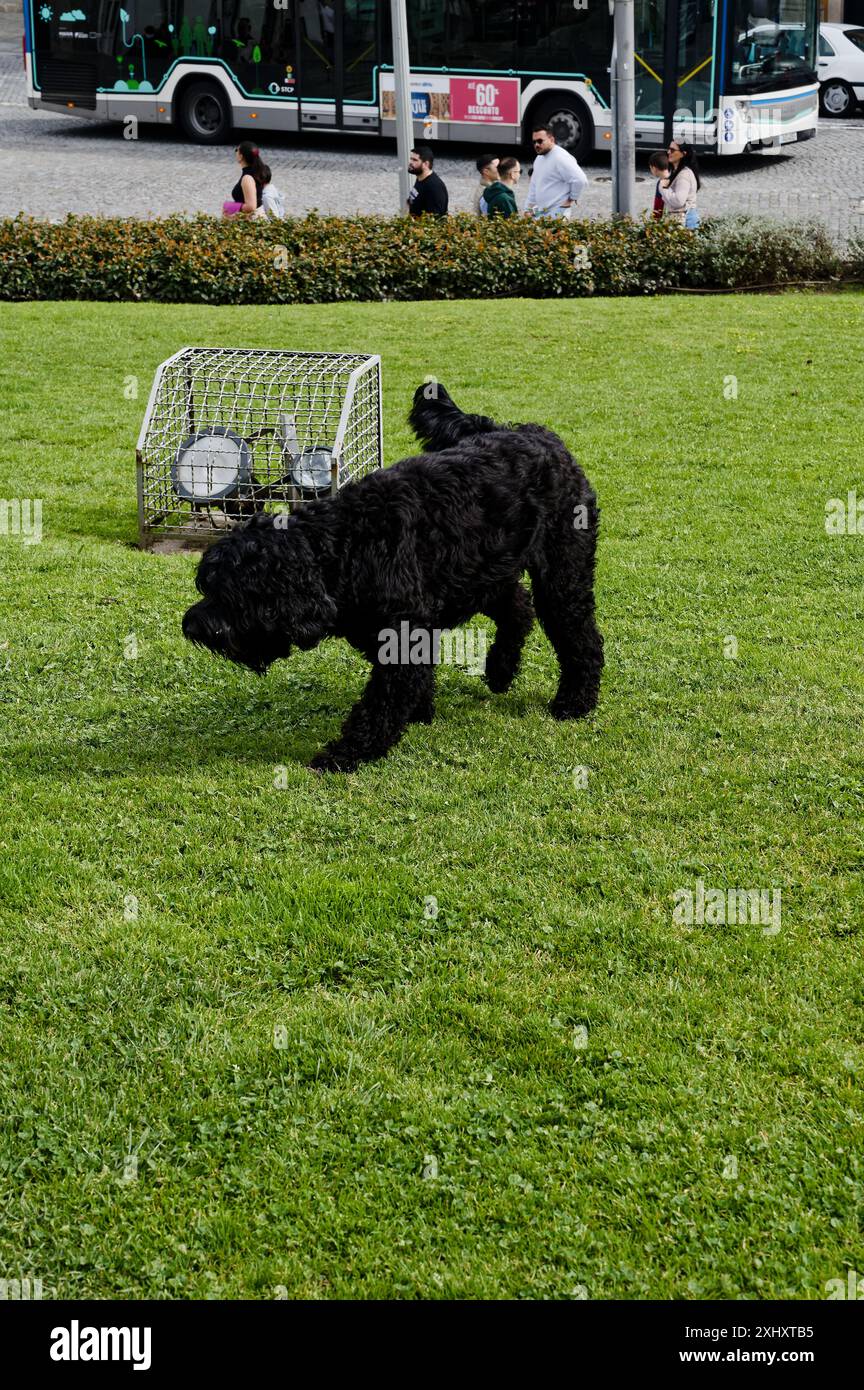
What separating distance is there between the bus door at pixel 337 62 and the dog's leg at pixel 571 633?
777 inches

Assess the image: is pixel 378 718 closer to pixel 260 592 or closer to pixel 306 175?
pixel 260 592

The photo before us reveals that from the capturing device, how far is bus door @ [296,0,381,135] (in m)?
23.4

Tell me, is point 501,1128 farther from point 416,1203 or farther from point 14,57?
point 14,57

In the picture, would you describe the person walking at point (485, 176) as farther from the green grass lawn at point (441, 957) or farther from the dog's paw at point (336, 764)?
the dog's paw at point (336, 764)

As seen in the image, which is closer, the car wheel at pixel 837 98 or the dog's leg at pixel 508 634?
the dog's leg at pixel 508 634

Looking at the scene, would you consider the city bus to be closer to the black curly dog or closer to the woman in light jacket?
the woman in light jacket

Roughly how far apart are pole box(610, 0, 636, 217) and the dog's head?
486 inches

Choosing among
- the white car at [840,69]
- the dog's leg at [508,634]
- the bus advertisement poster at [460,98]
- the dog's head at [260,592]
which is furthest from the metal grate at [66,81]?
the dog's head at [260,592]

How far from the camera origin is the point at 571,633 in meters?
6.79
